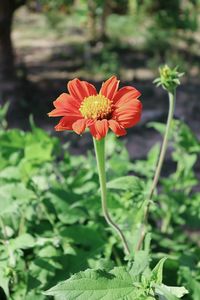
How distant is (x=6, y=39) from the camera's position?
16.6 feet

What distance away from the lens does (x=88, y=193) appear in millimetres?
1602

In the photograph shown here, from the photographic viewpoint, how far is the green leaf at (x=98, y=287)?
97cm

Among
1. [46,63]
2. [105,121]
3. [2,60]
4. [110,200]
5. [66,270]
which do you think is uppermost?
[105,121]

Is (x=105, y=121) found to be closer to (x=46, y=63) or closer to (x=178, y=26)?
(x=178, y=26)

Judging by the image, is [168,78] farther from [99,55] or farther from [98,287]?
[99,55]

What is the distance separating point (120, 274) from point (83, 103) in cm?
35

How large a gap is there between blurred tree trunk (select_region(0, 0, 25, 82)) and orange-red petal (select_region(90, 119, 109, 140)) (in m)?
3.99

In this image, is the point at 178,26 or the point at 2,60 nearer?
the point at 2,60

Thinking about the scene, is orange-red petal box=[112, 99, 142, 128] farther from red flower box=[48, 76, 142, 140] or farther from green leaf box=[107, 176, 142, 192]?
green leaf box=[107, 176, 142, 192]

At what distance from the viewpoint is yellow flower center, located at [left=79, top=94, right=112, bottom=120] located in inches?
39.3

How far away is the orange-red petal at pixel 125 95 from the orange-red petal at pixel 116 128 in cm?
8

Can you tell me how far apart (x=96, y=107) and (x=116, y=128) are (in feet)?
0.26

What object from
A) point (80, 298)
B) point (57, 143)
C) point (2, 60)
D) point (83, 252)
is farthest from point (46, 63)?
point (80, 298)

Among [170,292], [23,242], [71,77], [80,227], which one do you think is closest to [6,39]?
[71,77]
